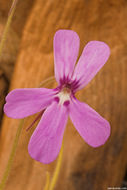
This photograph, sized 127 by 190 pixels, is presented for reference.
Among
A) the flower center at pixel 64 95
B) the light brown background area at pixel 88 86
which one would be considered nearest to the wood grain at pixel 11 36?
the light brown background area at pixel 88 86

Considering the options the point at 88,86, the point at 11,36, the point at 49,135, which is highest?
the point at 11,36

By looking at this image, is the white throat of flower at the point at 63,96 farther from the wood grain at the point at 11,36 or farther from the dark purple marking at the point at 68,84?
the wood grain at the point at 11,36

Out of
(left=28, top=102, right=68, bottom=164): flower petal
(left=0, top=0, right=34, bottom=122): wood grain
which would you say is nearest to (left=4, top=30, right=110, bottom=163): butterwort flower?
(left=28, top=102, right=68, bottom=164): flower petal

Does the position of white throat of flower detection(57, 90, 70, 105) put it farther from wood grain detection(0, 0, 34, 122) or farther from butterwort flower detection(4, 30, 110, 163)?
wood grain detection(0, 0, 34, 122)

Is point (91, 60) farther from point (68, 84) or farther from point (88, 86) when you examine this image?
point (88, 86)

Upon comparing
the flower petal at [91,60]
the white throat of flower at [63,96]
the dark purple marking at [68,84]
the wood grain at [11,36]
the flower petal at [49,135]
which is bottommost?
the flower petal at [49,135]

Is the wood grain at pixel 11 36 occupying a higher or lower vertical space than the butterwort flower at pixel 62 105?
higher

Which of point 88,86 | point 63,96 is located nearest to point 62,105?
point 63,96

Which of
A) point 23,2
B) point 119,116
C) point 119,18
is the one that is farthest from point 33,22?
point 119,116
